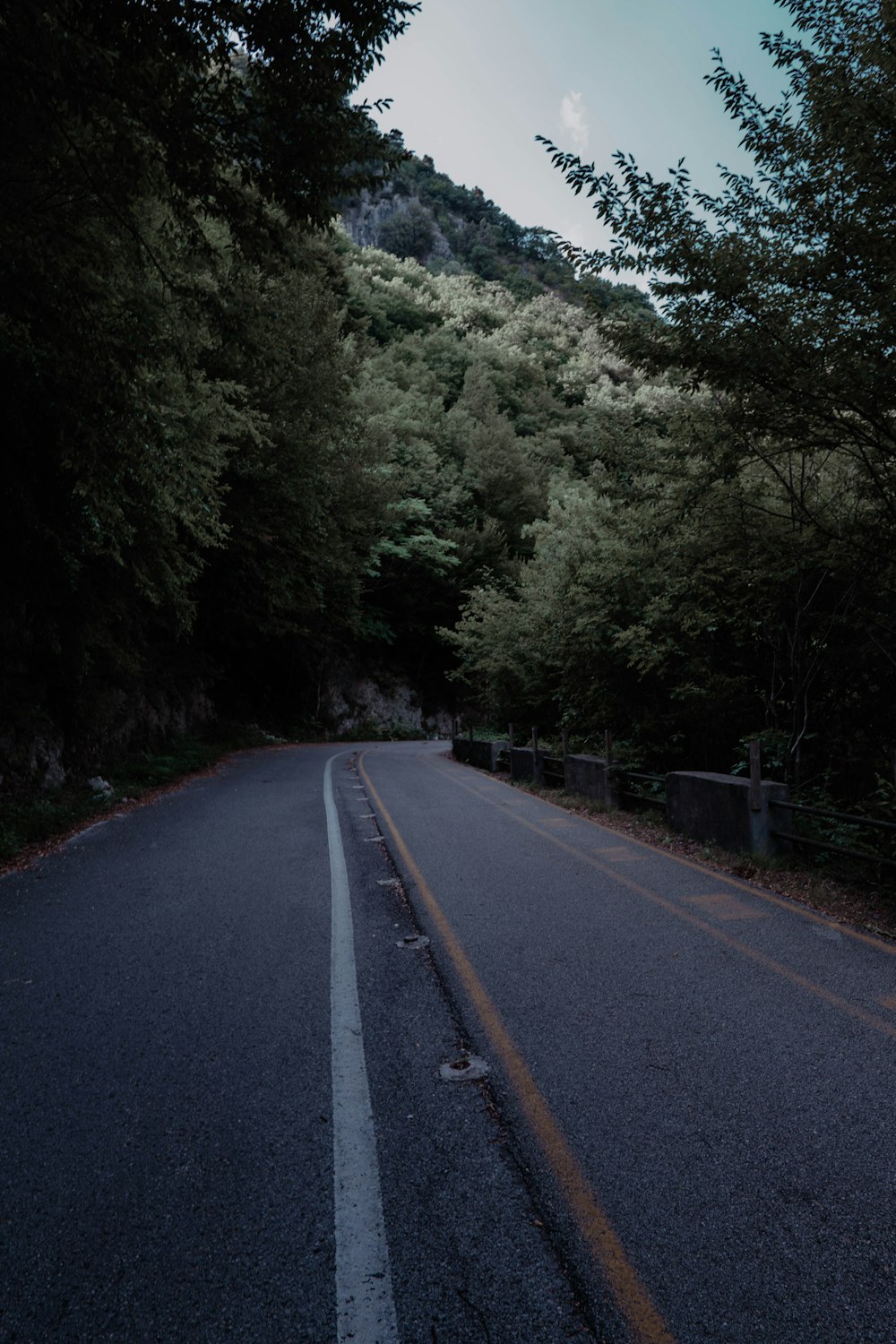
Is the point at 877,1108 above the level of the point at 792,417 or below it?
below

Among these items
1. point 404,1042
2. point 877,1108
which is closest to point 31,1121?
point 404,1042

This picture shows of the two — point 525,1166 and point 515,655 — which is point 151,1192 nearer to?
point 525,1166

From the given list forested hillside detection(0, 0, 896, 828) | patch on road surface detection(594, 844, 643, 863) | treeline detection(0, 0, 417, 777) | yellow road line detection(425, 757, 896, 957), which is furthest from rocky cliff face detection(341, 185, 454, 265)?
patch on road surface detection(594, 844, 643, 863)

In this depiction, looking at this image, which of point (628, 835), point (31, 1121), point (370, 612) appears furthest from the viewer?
point (370, 612)

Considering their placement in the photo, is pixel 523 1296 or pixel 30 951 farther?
pixel 30 951

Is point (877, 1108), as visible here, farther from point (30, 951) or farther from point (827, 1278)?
point (30, 951)

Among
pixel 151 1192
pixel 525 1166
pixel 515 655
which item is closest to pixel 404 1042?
pixel 525 1166

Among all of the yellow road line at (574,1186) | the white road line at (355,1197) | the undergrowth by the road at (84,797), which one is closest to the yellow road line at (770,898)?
the yellow road line at (574,1186)

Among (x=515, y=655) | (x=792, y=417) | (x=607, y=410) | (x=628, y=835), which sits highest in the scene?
(x=607, y=410)

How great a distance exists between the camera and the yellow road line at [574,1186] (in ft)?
6.17

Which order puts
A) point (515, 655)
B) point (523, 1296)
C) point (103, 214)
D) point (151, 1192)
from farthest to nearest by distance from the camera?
point (515, 655), point (103, 214), point (151, 1192), point (523, 1296)

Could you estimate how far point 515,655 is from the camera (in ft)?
59.3

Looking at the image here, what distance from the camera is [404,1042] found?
11.2 feet

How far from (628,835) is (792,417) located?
5219mm
